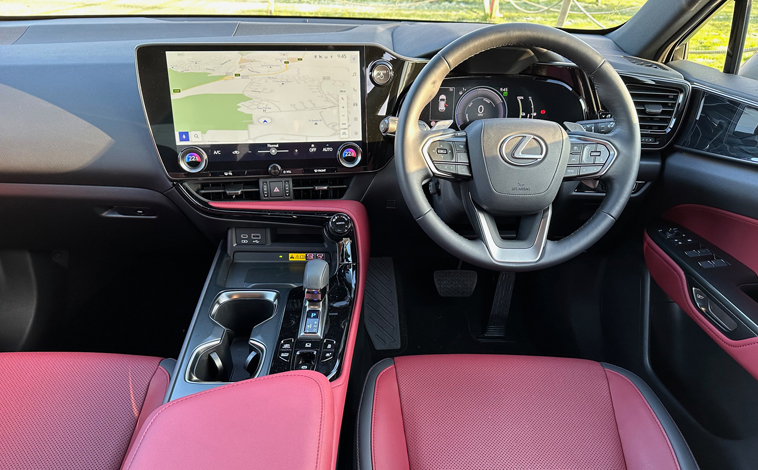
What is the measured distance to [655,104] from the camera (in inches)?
62.9

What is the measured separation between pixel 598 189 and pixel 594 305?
0.56 meters

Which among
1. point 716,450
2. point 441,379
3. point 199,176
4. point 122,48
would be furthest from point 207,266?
point 716,450

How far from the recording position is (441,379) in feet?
4.32

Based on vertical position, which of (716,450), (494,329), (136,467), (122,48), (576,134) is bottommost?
(494,329)

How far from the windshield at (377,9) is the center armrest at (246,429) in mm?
1536

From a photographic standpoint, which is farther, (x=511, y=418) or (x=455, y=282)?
(x=455, y=282)

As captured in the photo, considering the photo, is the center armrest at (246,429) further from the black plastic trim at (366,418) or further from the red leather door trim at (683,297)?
the red leather door trim at (683,297)

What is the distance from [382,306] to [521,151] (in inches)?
47.7

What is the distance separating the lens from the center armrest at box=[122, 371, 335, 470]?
77 centimetres

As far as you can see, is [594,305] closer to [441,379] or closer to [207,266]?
[441,379]

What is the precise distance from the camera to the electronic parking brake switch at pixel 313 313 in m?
1.29

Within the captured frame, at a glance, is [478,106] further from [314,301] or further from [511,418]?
[511,418]

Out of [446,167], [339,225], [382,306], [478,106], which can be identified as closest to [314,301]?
[339,225]

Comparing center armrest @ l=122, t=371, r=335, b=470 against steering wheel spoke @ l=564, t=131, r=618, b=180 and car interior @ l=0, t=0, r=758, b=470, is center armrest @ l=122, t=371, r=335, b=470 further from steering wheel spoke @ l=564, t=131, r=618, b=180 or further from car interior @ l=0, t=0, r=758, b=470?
steering wheel spoke @ l=564, t=131, r=618, b=180
